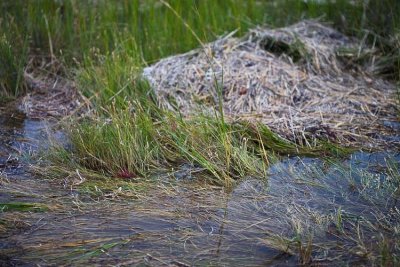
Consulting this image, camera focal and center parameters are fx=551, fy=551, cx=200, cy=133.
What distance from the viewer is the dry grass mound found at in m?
4.27

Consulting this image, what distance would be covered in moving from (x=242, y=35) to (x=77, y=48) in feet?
5.56

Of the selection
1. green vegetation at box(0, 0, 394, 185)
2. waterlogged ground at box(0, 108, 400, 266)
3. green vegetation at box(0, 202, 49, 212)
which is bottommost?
waterlogged ground at box(0, 108, 400, 266)

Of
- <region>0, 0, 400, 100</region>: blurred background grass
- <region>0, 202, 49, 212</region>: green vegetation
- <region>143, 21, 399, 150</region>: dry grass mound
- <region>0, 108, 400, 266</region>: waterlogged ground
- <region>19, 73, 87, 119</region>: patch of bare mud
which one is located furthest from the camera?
<region>0, 0, 400, 100</region>: blurred background grass

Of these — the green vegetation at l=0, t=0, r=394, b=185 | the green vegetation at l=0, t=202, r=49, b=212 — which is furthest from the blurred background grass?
the green vegetation at l=0, t=202, r=49, b=212

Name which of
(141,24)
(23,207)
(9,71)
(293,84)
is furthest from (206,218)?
(141,24)

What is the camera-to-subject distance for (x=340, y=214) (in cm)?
284

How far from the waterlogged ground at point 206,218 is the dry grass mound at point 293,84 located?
65cm

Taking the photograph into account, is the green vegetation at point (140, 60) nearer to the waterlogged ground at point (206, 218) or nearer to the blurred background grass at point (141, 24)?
the blurred background grass at point (141, 24)

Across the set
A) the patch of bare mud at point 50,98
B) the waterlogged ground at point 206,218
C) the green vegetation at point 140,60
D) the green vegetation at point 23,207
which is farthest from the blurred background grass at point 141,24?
the green vegetation at point 23,207

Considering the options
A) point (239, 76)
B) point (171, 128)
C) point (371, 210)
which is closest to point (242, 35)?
point (239, 76)

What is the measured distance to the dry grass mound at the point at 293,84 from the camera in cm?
427

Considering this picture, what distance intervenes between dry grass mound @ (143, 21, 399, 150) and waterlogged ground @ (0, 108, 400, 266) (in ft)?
2.15

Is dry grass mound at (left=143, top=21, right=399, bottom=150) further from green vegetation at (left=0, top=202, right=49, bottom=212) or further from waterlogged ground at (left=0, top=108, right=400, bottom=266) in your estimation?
green vegetation at (left=0, top=202, right=49, bottom=212)

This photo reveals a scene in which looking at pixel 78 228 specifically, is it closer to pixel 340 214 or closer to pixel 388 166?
pixel 340 214
